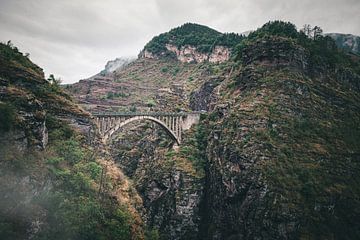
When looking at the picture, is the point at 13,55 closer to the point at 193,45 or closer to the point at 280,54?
the point at 280,54

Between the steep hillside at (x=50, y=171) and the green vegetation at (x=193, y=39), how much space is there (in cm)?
8442

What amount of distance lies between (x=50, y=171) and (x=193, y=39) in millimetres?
102268

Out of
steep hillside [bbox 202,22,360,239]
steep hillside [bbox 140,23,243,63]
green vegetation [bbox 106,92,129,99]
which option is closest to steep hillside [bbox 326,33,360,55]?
steep hillside [bbox 140,23,243,63]

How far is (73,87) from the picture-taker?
99.3 metres

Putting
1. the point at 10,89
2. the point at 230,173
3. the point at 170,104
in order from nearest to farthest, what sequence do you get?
the point at 10,89, the point at 230,173, the point at 170,104

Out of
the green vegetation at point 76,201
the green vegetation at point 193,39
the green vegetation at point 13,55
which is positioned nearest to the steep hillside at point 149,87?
the green vegetation at point 193,39

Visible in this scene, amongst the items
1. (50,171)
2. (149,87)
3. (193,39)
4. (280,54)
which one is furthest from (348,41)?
(50,171)

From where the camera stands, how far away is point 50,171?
116ft

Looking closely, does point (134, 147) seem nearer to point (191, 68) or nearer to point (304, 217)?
point (304, 217)

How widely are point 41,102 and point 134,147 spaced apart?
39173 millimetres

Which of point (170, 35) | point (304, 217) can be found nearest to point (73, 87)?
point (170, 35)

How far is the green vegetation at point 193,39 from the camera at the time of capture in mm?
122506

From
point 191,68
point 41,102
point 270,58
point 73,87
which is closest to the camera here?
point 41,102

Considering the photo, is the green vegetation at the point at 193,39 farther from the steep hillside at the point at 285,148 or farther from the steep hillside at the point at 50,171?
the steep hillside at the point at 50,171
